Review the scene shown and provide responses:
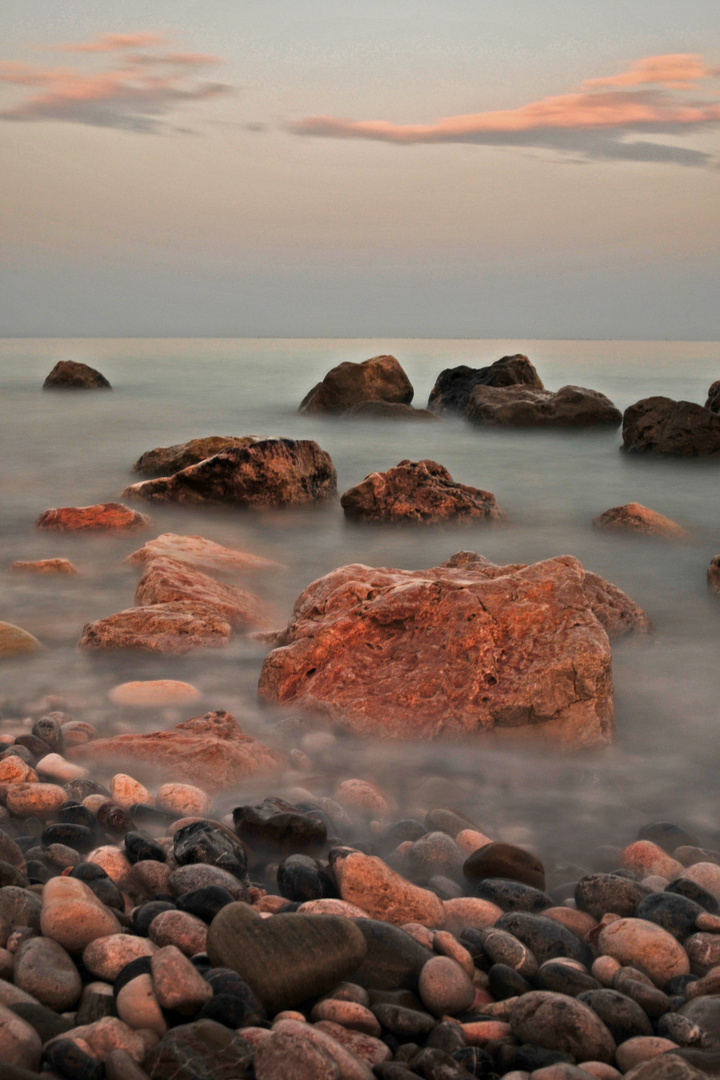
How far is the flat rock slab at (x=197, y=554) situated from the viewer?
22.0 feet

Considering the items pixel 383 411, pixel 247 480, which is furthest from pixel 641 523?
pixel 383 411

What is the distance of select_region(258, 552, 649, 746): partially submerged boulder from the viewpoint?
4.05 metres

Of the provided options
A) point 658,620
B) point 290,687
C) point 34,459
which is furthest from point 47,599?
point 34,459

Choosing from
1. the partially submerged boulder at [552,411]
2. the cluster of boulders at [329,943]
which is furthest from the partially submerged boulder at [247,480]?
the partially submerged boulder at [552,411]

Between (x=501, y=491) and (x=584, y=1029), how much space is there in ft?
32.2

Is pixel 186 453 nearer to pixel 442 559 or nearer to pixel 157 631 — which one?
pixel 442 559

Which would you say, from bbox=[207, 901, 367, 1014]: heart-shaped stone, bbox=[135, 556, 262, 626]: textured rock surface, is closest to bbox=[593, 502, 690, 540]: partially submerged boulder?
bbox=[135, 556, 262, 626]: textured rock surface

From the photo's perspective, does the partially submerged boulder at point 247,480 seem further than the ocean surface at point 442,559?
Yes

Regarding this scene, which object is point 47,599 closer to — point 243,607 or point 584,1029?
point 243,607

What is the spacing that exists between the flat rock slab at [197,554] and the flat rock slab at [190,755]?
270cm

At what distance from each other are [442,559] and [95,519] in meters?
3.32

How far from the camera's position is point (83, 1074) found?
1825 mm

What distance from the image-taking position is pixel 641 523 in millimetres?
8625

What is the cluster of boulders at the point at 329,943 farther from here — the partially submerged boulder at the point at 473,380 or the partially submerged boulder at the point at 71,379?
the partially submerged boulder at the point at 71,379
